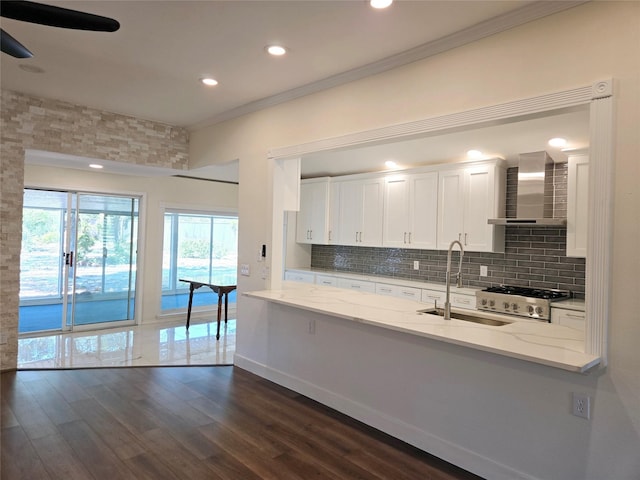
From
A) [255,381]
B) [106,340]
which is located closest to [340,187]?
[255,381]

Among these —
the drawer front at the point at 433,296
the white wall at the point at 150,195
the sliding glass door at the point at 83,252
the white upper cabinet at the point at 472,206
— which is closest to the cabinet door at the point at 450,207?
the white upper cabinet at the point at 472,206

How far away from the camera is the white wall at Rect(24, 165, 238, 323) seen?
5.75m

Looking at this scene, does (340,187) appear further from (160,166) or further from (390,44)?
(390,44)

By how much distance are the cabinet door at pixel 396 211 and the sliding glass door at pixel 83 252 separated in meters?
3.84

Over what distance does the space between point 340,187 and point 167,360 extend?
3530mm

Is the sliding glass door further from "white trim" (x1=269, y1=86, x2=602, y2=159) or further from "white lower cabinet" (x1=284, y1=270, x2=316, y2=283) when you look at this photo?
"white trim" (x1=269, y1=86, x2=602, y2=159)

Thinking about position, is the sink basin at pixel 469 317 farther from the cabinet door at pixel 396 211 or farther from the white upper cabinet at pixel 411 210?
the cabinet door at pixel 396 211

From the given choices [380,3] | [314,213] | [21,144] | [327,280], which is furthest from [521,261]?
[21,144]

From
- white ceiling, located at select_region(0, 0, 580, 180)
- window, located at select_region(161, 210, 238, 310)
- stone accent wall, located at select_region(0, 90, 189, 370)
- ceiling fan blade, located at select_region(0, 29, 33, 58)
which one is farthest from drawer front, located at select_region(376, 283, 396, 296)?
ceiling fan blade, located at select_region(0, 29, 33, 58)

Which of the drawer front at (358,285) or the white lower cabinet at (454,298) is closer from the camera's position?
the white lower cabinet at (454,298)

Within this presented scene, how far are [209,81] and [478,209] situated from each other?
3.34 metres

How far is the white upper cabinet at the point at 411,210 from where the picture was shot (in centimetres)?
537

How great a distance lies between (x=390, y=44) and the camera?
111 inches

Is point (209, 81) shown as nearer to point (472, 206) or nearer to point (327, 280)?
point (472, 206)
